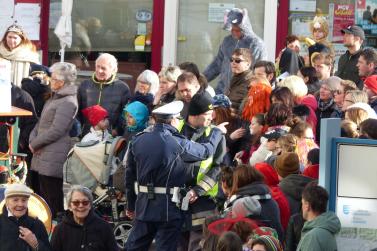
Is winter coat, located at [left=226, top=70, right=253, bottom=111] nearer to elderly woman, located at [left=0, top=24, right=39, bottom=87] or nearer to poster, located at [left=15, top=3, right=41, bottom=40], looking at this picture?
elderly woman, located at [left=0, top=24, right=39, bottom=87]

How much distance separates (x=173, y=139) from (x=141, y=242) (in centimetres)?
105

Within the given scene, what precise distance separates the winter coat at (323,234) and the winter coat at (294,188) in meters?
1.47

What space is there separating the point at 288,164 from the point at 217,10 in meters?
7.74

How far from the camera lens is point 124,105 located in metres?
14.0

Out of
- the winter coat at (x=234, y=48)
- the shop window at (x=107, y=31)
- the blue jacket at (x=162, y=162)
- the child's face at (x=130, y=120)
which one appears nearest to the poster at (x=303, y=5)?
the shop window at (x=107, y=31)

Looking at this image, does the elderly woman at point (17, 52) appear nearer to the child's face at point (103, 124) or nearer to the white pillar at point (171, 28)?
the child's face at point (103, 124)

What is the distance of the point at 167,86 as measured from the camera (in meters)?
13.4

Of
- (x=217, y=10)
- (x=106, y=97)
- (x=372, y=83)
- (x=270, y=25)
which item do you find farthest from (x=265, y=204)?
(x=217, y=10)

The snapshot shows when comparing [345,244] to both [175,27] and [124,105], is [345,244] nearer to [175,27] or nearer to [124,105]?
[124,105]

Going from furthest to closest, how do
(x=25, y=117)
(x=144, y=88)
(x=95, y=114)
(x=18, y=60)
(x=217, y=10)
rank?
(x=217, y=10)
(x=18, y=60)
(x=25, y=117)
(x=144, y=88)
(x=95, y=114)

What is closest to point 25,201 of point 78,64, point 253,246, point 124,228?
point 124,228

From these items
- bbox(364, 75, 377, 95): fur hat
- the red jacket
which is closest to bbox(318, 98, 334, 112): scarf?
bbox(364, 75, 377, 95): fur hat

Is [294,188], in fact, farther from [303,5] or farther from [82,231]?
[303,5]

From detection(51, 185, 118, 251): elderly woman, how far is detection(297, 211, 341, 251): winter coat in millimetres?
2538
